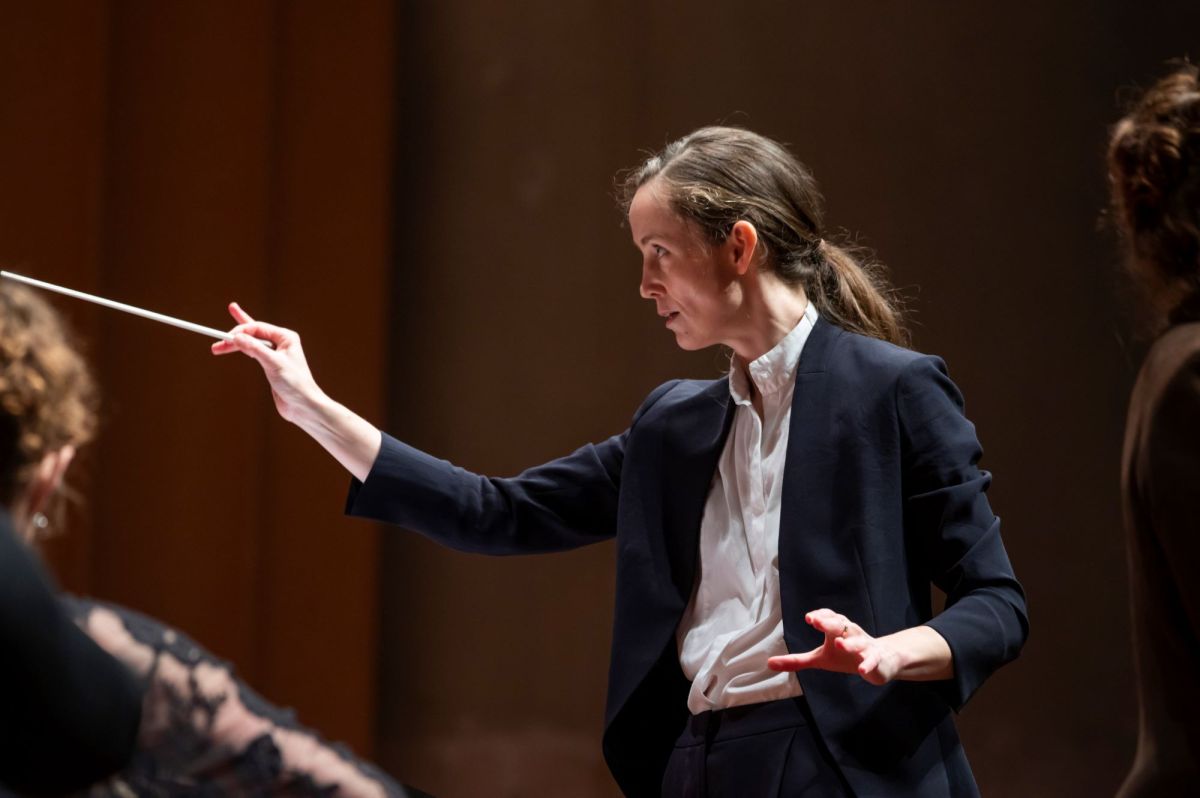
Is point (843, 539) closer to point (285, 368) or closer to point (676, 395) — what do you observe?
point (676, 395)

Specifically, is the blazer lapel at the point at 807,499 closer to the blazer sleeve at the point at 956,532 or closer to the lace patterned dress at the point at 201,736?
the blazer sleeve at the point at 956,532

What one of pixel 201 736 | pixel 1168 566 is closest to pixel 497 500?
pixel 201 736

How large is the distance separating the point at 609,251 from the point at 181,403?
99 centimetres

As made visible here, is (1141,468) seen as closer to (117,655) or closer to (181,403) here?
(117,655)

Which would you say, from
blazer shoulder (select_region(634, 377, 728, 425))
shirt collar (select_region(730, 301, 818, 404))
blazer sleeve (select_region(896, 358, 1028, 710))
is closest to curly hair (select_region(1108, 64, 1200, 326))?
blazer sleeve (select_region(896, 358, 1028, 710))

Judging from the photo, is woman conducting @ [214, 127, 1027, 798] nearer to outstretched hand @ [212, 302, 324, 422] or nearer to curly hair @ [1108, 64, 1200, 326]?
outstretched hand @ [212, 302, 324, 422]

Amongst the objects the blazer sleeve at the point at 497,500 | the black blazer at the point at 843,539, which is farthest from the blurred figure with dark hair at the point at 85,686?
the blazer sleeve at the point at 497,500

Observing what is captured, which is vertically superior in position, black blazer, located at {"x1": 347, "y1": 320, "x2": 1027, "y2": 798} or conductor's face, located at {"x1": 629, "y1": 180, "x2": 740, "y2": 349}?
conductor's face, located at {"x1": 629, "y1": 180, "x2": 740, "y2": 349}

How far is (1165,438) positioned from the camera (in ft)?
3.96

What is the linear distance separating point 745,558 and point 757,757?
0.24m

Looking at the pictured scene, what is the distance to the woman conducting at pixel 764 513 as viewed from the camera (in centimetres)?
159

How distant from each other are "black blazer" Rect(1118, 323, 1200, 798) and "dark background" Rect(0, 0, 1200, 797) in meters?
2.02

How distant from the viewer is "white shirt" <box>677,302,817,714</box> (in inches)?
64.2

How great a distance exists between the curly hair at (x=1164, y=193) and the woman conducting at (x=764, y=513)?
0.41m
